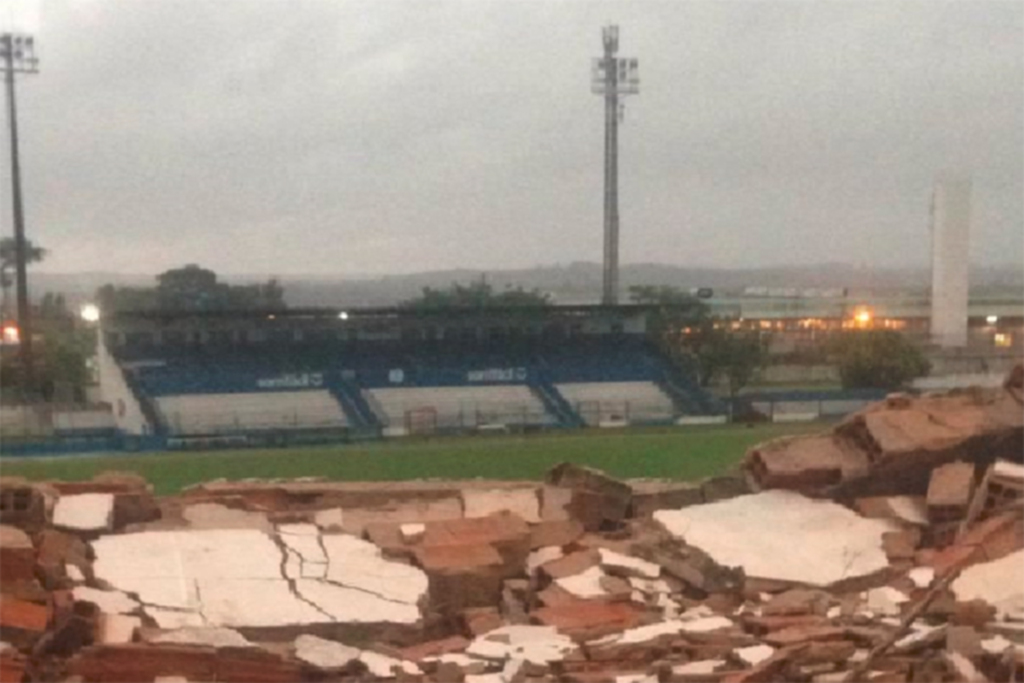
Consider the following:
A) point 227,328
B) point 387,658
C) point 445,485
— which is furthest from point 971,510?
point 227,328

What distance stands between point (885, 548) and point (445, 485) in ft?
3.62

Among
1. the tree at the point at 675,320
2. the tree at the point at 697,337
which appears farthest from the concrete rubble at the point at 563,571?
the tree at the point at 675,320

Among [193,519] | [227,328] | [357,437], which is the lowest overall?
[193,519]

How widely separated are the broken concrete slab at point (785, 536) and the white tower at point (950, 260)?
20.3 inches

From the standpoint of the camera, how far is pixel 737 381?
2.93 metres

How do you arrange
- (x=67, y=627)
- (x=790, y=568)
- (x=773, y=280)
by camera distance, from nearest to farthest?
(x=67, y=627)
(x=790, y=568)
(x=773, y=280)

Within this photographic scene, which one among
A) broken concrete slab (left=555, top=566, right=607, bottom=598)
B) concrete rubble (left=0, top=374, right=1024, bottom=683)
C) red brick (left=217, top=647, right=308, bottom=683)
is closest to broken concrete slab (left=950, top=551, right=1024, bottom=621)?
concrete rubble (left=0, top=374, right=1024, bottom=683)

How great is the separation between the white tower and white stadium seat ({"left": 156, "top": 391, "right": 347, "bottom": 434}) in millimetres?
1492

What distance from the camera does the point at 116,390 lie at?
2.62 m

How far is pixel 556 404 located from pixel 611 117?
2.34ft

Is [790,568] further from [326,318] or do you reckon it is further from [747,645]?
[326,318]

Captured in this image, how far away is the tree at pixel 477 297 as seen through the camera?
2770 millimetres

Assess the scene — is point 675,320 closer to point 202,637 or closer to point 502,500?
point 502,500

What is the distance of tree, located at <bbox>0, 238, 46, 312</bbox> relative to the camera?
263 centimetres
